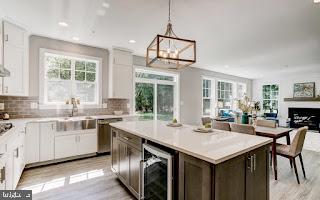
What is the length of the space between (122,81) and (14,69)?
7.51ft

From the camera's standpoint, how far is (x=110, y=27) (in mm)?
3348

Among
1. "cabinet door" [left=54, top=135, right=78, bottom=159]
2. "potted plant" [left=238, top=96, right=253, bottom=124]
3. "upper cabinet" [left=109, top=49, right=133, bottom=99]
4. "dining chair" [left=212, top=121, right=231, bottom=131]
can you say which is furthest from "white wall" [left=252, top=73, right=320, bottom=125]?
"cabinet door" [left=54, top=135, right=78, bottom=159]

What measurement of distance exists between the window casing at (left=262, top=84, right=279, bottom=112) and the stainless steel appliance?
9.78m

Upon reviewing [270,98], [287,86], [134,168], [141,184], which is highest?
[287,86]

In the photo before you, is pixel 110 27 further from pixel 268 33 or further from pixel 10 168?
pixel 268 33

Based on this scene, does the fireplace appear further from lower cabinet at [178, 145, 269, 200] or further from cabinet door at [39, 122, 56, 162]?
cabinet door at [39, 122, 56, 162]

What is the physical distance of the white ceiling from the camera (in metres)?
2.53

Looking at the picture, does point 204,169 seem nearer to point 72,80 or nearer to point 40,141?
point 40,141

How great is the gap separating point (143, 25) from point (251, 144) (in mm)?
2707

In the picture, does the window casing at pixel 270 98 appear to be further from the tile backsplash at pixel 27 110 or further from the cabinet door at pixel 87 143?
the tile backsplash at pixel 27 110

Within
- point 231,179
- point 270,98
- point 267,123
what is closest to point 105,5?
point 231,179

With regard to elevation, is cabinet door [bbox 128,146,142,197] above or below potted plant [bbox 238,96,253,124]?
below

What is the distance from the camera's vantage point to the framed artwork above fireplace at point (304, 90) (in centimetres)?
821

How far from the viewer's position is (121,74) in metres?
4.75
